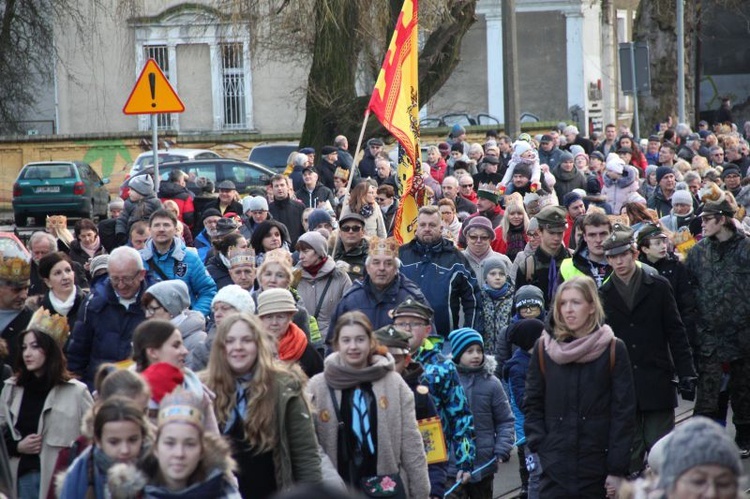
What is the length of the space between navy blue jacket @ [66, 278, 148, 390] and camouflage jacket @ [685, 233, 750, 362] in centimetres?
420

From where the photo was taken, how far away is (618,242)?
8.76 m

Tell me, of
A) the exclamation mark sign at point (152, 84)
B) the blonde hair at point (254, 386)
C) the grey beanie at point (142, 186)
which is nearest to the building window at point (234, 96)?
the exclamation mark sign at point (152, 84)

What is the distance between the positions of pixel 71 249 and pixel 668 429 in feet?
21.5

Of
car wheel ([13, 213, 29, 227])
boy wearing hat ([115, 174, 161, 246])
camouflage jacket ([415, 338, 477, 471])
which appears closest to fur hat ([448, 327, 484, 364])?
camouflage jacket ([415, 338, 477, 471])

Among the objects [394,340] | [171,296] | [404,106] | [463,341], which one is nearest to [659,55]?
[404,106]

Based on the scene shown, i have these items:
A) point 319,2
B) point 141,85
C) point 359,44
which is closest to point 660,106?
point 359,44

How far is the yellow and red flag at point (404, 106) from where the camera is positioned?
40.1 feet

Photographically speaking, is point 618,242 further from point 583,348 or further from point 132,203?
point 132,203

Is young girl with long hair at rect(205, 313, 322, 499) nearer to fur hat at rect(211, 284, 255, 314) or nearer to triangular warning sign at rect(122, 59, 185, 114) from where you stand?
fur hat at rect(211, 284, 255, 314)

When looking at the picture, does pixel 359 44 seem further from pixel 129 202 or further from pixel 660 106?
pixel 660 106

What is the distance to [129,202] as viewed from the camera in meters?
14.6

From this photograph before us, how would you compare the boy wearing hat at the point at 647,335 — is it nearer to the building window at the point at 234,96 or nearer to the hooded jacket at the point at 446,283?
the hooded jacket at the point at 446,283

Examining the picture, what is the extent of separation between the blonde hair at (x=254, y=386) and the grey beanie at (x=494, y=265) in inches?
184

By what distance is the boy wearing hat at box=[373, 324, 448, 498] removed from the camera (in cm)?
706
